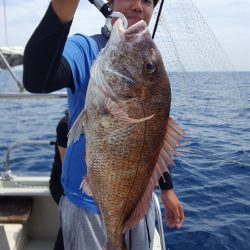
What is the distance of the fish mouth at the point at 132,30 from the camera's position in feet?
5.39

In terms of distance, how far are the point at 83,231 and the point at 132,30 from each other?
51.6 inches

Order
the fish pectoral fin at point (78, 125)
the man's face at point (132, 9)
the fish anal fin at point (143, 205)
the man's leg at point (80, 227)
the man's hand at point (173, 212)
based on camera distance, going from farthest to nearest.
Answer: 1. the man's hand at point (173, 212)
2. the man's leg at point (80, 227)
3. the man's face at point (132, 9)
4. the fish anal fin at point (143, 205)
5. the fish pectoral fin at point (78, 125)

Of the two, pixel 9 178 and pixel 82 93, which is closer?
pixel 82 93

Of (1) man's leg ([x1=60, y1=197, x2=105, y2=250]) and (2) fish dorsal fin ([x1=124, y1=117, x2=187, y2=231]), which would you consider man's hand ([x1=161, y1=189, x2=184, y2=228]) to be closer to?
(1) man's leg ([x1=60, y1=197, x2=105, y2=250])

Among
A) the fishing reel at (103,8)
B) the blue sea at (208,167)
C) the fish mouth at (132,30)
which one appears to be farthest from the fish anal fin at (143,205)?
the fishing reel at (103,8)

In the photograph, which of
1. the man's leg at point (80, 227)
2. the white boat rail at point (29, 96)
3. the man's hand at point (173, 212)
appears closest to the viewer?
the man's leg at point (80, 227)

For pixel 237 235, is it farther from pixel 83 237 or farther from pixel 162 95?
pixel 162 95

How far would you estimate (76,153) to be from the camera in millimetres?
2213

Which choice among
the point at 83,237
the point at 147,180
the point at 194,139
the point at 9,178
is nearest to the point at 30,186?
the point at 9,178

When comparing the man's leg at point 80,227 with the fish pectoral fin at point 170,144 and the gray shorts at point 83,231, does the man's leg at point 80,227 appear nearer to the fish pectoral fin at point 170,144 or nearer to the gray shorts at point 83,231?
the gray shorts at point 83,231

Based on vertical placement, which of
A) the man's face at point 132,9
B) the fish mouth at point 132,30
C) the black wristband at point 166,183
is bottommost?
the black wristband at point 166,183

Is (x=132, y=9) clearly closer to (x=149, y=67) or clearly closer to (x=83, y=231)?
(x=149, y=67)

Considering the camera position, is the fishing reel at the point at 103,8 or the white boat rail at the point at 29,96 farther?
the white boat rail at the point at 29,96

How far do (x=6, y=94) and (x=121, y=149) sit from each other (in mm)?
2548
